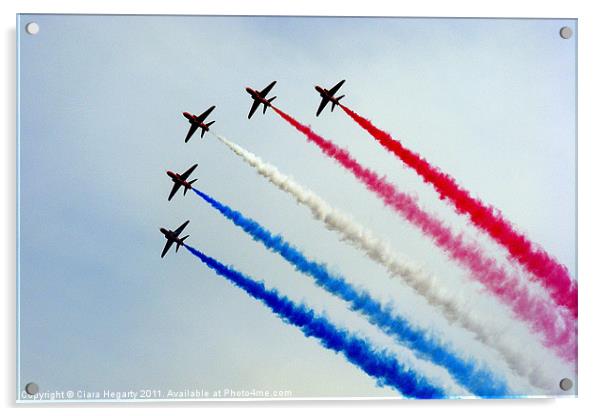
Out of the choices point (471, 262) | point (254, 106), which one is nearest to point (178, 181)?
point (254, 106)

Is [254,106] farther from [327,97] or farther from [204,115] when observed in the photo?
[327,97]

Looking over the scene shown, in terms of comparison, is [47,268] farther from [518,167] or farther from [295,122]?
[518,167]

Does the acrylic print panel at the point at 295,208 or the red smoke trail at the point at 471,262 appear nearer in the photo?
the acrylic print panel at the point at 295,208

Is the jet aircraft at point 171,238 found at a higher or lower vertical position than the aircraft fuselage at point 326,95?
Result: lower

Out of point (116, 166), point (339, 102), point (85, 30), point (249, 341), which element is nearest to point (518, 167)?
point (339, 102)

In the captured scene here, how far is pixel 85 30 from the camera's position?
564cm

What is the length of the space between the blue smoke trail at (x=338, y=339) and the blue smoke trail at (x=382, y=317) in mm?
165

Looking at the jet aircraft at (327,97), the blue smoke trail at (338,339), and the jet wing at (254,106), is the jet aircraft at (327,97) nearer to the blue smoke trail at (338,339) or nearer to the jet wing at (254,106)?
the jet wing at (254,106)

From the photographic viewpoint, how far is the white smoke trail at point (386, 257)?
568 cm

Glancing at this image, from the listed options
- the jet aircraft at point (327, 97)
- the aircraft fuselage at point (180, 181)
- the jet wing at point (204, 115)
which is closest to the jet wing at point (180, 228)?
the aircraft fuselage at point (180, 181)

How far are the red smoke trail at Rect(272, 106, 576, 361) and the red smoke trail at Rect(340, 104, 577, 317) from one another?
0.13 meters

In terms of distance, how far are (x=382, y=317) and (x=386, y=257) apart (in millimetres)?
415

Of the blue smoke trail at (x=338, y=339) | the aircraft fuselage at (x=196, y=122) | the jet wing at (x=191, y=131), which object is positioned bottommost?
the blue smoke trail at (x=338, y=339)

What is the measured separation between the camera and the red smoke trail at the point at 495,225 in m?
5.74
